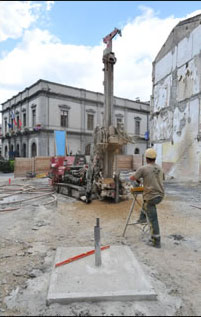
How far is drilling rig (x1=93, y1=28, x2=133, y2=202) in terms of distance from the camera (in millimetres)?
7277

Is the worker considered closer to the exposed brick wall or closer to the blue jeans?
the blue jeans

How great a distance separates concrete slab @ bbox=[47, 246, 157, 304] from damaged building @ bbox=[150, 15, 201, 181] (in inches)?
431

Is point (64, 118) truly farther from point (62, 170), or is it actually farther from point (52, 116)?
point (62, 170)

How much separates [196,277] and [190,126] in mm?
11770

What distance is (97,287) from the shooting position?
2.58 meters

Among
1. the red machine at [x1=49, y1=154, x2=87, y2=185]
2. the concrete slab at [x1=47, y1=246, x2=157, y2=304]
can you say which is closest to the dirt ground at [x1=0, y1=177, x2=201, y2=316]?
the concrete slab at [x1=47, y1=246, x2=157, y2=304]

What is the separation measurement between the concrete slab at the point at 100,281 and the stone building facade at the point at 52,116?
20.3m

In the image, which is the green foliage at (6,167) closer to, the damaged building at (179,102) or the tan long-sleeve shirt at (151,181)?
the damaged building at (179,102)

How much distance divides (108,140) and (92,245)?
4111 millimetres

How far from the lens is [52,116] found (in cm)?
2647

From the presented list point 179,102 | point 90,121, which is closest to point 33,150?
point 90,121

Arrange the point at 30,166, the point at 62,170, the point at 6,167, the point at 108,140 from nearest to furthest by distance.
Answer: the point at 108,140 → the point at 62,170 → the point at 30,166 → the point at 6,167

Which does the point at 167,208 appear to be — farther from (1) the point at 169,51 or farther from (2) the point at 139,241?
(1) the point at 169,51

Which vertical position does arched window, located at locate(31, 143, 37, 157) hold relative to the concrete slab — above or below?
above
